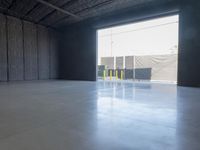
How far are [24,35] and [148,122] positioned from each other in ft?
31.1

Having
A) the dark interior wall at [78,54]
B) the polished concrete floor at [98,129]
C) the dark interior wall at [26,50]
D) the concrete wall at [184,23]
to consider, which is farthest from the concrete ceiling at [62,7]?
the polished concrete floor at [98,129]

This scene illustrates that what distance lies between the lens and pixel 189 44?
6.04m

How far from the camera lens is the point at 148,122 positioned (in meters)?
Answer: 2.05

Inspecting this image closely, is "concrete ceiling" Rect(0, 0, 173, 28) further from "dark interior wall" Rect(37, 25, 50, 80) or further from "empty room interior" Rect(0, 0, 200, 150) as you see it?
"dark interior wall" Rect(37, 25, 50, 80)

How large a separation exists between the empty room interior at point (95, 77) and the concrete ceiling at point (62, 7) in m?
0.05

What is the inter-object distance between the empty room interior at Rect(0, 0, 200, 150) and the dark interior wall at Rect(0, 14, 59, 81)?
54 millimetres

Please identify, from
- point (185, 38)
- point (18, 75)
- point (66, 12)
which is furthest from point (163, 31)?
point (18, 75)

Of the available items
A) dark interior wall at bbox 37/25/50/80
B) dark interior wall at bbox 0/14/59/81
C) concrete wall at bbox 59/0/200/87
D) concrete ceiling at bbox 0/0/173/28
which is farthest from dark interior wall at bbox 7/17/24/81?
concrete wall at bbox 59/0/200/87

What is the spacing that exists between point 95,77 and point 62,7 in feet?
14.2

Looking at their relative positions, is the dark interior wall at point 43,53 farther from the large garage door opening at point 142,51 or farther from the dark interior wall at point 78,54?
the large garage door opening at point 142,51

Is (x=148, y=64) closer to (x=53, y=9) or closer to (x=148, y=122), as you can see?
(x=53, y=9)

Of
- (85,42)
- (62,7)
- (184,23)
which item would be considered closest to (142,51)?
(85,42)

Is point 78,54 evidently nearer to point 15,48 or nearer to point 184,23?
point 15,48

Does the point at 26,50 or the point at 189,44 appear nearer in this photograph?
the point at 189,44
